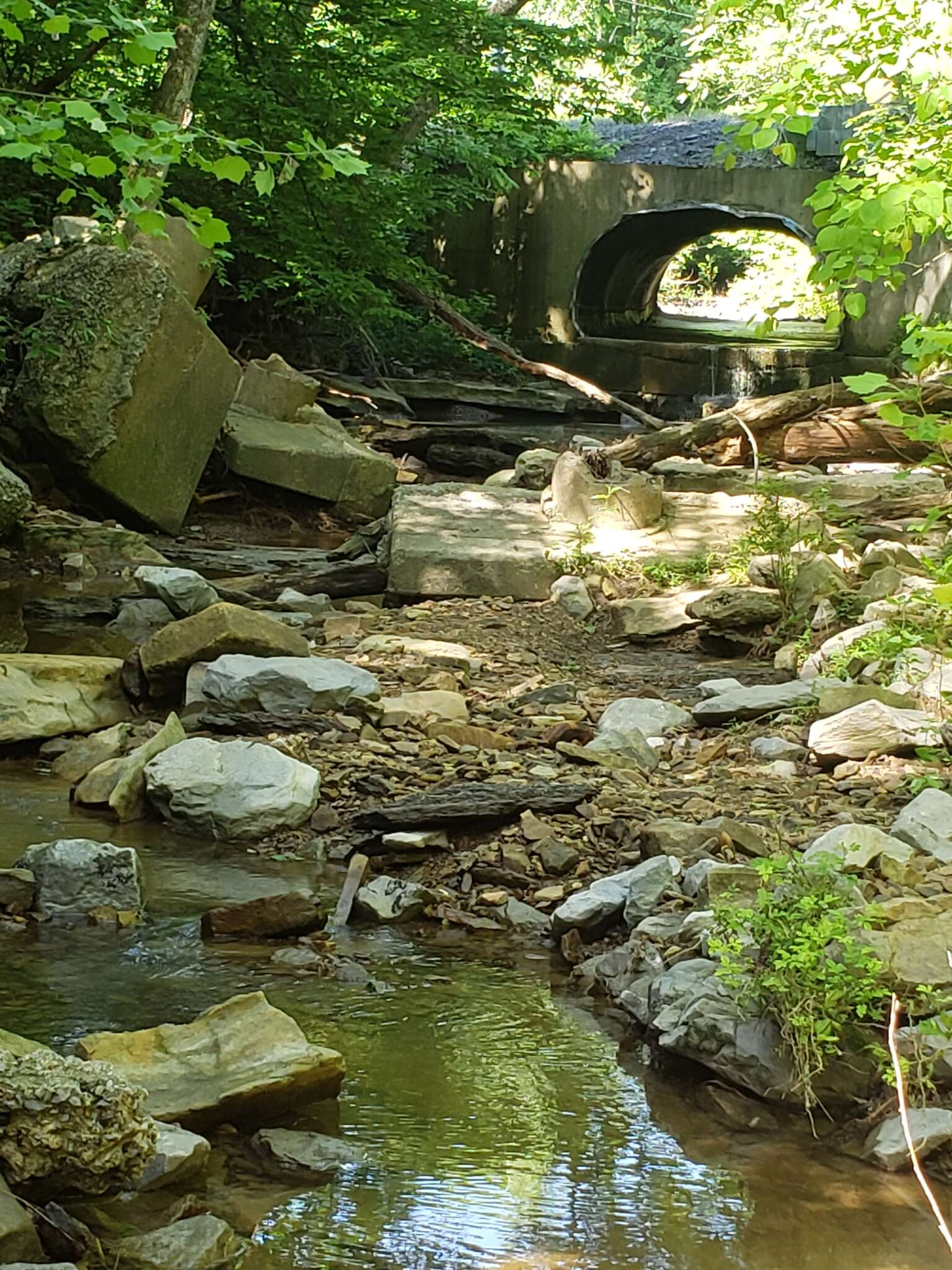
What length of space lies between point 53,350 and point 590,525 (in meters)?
3.63

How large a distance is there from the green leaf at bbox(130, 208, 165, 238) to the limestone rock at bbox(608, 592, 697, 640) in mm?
3803

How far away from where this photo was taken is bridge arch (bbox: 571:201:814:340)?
18.8m

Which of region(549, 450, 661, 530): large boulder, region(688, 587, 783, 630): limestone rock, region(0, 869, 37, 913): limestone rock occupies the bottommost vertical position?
region(0, 869, 37, 913): limestone rock

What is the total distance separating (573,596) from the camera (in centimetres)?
725

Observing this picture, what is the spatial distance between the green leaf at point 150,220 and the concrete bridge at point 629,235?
1455cm

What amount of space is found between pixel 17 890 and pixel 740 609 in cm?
379

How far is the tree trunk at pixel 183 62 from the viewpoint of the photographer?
33.4 ft

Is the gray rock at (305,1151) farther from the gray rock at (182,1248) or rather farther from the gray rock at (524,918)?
the gray rock at (524,918)

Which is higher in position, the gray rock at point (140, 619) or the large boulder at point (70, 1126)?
the large boulder at point (70, 1126)

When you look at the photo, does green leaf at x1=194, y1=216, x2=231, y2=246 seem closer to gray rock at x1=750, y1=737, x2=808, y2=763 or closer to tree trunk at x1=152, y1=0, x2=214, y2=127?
gray rock at x1=750, y1=737, x2=808, y2=763

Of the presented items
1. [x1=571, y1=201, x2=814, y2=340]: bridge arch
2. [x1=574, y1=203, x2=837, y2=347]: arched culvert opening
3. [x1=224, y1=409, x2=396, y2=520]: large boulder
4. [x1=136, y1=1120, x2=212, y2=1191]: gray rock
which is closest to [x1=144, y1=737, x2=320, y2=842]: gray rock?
[x1=136, y1=1120, x2=212, y2=1191]: gray rock

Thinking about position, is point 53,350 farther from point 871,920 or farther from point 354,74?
point 871,920

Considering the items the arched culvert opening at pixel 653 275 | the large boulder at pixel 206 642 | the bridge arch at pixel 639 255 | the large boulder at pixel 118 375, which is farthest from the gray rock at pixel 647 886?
the arched culvert opening at pixel 653 275

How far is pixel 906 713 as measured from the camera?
4.52 meters
